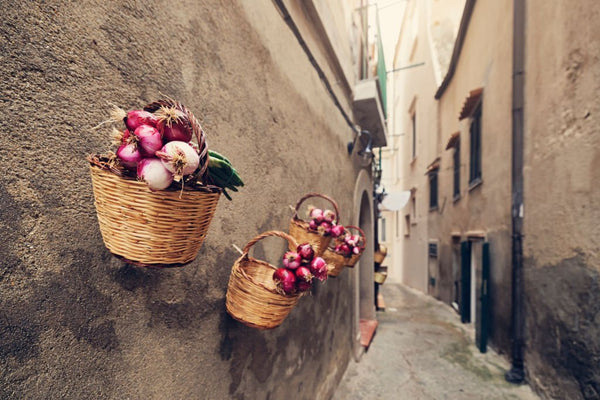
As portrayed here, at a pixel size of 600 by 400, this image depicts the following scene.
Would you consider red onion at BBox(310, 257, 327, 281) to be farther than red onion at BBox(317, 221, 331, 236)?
No

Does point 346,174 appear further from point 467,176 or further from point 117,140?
point 467,176

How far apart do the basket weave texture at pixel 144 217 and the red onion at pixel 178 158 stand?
6 cm

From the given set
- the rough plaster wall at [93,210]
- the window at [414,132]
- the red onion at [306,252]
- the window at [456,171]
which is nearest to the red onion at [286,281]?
the red onion at [306,252]

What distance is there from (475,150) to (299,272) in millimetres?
7345

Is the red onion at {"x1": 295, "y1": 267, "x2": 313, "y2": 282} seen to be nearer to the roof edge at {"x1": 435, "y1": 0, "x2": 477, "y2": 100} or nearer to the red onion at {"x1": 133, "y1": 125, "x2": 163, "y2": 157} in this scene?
the red onion at {"x1": 133, "y1": 125, "x2": 163, "y2": 157}

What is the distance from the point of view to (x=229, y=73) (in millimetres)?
1718

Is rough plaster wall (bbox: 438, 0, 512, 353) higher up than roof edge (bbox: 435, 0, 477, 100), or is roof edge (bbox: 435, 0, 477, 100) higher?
roof edge (bbox: 435, 0, 477, 100)

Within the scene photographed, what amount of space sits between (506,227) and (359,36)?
4714 mm

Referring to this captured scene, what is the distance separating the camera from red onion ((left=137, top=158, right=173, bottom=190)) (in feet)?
2.54

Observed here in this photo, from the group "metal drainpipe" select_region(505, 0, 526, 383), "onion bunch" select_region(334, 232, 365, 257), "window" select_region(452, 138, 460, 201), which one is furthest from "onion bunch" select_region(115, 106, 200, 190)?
"window" select_region(452, 138, 460, 201)

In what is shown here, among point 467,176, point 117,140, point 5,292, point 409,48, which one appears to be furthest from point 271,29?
point 409,48

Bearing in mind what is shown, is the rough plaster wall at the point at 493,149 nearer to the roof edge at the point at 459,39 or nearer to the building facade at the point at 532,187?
the building facade at the point at 532,187

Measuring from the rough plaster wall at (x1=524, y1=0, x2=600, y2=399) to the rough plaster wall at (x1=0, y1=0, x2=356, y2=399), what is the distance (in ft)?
10.7

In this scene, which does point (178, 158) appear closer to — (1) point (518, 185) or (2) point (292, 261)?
(2) point (292, 261)
